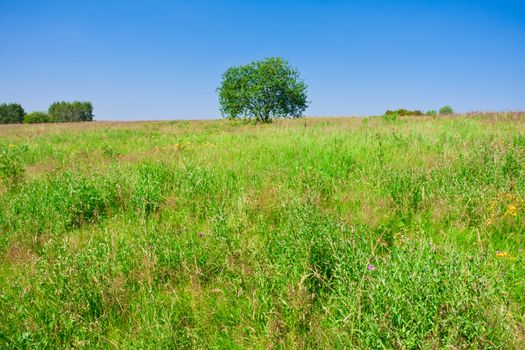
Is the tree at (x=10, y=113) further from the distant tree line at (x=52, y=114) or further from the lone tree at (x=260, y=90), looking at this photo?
the lone tree at (x=260, y=90)

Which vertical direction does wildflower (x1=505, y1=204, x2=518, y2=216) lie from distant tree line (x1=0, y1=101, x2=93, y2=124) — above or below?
below

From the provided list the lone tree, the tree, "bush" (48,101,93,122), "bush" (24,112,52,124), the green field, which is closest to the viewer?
the green field

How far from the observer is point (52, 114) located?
92.2 m

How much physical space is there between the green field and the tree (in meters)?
103

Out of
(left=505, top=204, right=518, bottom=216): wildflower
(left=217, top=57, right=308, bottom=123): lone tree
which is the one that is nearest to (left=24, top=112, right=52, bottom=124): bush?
(left=217, top=57, right=308, bottom=123): lone tree

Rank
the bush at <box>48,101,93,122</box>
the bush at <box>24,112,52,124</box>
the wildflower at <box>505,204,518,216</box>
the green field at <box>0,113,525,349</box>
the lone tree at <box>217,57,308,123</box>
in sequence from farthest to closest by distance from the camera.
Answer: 1. the bush at <box>48,101,93,122</box>
2. the bush at <box>24,112,52,124</box>
3. the lone tree at <box>217,57,308,123</box>
4. the wildflower at <box>505,204,518,216</box>
5. the green field at <box>0,113,525,349</box>

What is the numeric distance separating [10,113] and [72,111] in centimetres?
1606

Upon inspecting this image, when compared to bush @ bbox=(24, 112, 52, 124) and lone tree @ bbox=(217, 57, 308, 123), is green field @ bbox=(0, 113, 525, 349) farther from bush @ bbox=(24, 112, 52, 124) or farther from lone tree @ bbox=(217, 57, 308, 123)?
bush @ bbox=(24, 112, 52, 124)

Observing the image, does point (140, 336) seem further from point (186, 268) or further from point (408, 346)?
point (408, 346)

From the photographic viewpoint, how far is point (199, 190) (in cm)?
415

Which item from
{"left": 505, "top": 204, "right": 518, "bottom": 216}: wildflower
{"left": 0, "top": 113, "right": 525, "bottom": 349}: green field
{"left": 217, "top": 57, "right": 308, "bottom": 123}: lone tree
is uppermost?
{"left": 217, "top": 57, "right": 308, "bottom": 123}: lone tree

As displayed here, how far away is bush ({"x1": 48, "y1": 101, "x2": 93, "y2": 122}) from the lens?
92.6 m

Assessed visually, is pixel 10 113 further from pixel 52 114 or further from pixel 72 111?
pixel 72 111

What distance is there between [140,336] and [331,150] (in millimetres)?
4763
